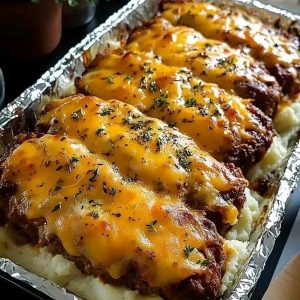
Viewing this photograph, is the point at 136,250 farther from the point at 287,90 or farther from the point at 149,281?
the point at 287,90

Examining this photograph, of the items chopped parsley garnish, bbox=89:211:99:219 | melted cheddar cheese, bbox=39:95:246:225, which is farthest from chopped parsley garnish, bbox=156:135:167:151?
chopped parsley garnish, bbox=89:211:99:219

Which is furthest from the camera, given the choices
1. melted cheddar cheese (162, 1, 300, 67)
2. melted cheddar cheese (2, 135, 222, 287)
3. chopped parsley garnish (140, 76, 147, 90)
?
melted cheddar cheese (162, 1, 300, 67)

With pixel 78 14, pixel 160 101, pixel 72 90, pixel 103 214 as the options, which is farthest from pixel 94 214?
pixel 78 14

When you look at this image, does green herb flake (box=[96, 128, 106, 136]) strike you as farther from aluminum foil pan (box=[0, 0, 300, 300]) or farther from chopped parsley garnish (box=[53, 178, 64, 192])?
aluminum foil pan (box=[0, 0, 300, 300])

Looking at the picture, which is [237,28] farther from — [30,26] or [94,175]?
[94,175]

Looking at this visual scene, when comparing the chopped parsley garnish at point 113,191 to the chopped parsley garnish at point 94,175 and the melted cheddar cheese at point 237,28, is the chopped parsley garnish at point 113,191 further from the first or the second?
the melted cheddar cheese at point 237,28
